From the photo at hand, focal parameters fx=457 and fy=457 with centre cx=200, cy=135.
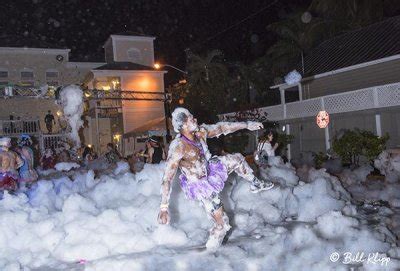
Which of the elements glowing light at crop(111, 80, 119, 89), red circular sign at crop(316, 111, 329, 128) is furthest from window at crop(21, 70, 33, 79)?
red circular sign at crop(316, 111, 329, 128)

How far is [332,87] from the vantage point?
21922 millimetres

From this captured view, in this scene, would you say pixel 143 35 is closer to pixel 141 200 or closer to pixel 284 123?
pixel 284 123

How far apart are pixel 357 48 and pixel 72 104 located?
13539mm

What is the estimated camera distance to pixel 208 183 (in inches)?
229

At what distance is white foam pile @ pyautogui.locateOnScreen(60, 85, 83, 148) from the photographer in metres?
19.4

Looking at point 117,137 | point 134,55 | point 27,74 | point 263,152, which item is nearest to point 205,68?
point 134,55

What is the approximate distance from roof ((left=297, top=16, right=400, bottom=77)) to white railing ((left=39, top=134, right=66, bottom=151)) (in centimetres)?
1222

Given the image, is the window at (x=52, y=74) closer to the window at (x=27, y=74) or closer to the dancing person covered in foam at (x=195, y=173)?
the window at (x=27, y=74)

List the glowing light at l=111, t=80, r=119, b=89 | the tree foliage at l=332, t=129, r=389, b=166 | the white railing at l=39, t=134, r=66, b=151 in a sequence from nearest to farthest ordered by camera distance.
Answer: the tree foliage at l=332, t=129, r=389, b=166, the white railing at l=39, t=134, r=66, b=151, the glowing light at l=111, t=80, r=119, b=89

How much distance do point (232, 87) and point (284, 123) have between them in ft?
40.0

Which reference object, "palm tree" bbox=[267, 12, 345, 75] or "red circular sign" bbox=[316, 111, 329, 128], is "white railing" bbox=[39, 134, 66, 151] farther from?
"palm tree" bbox=[267, 12, 345, 75]

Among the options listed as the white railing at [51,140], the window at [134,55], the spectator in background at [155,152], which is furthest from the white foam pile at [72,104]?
the window at [134,55]

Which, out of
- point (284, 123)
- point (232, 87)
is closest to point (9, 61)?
point (232, 87)

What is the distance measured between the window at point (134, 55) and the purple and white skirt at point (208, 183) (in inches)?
1132
